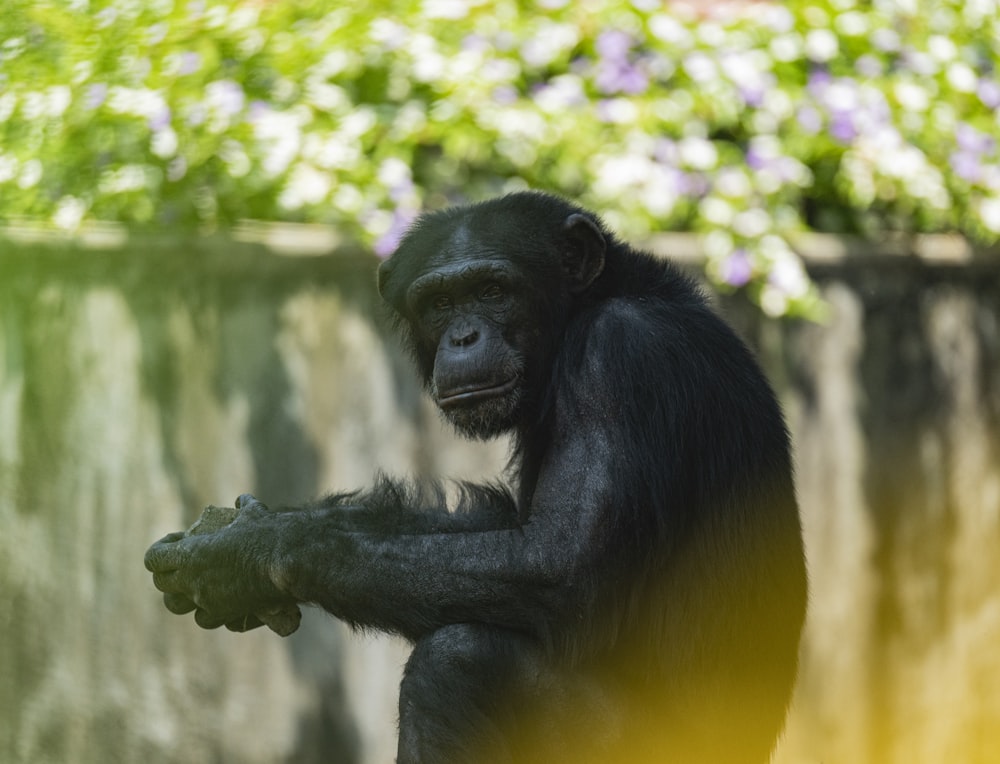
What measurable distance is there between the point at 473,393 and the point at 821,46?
5115mm

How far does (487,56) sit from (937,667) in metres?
4.61

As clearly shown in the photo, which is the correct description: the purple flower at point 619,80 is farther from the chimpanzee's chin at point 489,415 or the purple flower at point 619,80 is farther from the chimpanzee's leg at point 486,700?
the chimpanzee's leg at point 486,700

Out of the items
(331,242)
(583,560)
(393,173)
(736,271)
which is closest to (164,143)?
(331,242)

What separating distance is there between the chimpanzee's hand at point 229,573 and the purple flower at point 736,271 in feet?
12.3

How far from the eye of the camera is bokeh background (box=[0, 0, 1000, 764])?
6.28 metres

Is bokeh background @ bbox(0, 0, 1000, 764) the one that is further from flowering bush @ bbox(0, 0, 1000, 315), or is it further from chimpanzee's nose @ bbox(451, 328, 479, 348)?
chimpanzee's nose @ bbox(451, 328, 479, 348)

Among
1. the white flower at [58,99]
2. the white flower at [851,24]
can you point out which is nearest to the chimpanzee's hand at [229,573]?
the white flower at [58,99]

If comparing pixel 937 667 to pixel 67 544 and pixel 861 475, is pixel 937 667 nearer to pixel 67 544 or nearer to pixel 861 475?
pixel 861 475

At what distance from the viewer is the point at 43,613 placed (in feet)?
20.2

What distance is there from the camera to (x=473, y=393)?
14.7 ft

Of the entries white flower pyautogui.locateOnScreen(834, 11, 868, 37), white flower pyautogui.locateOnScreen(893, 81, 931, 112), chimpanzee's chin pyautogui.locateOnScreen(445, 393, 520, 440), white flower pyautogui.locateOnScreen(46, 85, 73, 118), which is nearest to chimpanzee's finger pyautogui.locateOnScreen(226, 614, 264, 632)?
chimpanzee's chin pyautogui.locateOnScreen(445, 393, 520, 440)

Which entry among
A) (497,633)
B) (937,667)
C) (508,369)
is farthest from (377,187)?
(937,667)

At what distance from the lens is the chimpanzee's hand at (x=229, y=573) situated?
4.29m

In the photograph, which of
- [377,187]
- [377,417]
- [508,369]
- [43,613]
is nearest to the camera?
[508,369]
